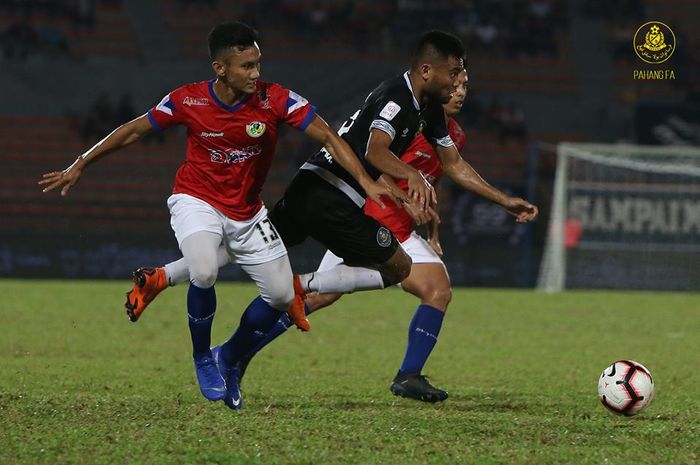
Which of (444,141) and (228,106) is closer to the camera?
(228,106)

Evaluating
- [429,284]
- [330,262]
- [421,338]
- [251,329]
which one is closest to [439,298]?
[429,284]

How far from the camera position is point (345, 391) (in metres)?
7.39

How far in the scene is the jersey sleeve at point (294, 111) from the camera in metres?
6.24

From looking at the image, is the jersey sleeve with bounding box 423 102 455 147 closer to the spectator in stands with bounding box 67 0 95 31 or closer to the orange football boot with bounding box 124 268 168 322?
the orange football boot with bounding box 124 268 168 322

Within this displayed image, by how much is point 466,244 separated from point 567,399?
1226 centimetres

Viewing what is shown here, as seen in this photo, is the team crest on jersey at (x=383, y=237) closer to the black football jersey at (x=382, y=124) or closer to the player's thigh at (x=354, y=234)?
the player's thigh at (x=354, y=234)

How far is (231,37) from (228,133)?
51cm

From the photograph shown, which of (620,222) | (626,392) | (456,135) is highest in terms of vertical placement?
(620,222)

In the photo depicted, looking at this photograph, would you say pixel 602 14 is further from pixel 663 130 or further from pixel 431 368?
pixel 431 368

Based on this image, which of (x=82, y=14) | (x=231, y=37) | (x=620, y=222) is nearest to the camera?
(x=231, y=37)

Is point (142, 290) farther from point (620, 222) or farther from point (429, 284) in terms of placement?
point (620, 222)

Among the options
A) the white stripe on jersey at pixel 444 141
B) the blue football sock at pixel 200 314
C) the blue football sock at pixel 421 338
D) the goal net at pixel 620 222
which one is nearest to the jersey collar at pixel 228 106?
the blue football sock at pixel 200 314

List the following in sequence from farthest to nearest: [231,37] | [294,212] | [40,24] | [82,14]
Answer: [82,14] → [40,24] → [294,212] → [231,37]

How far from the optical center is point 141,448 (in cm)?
483
